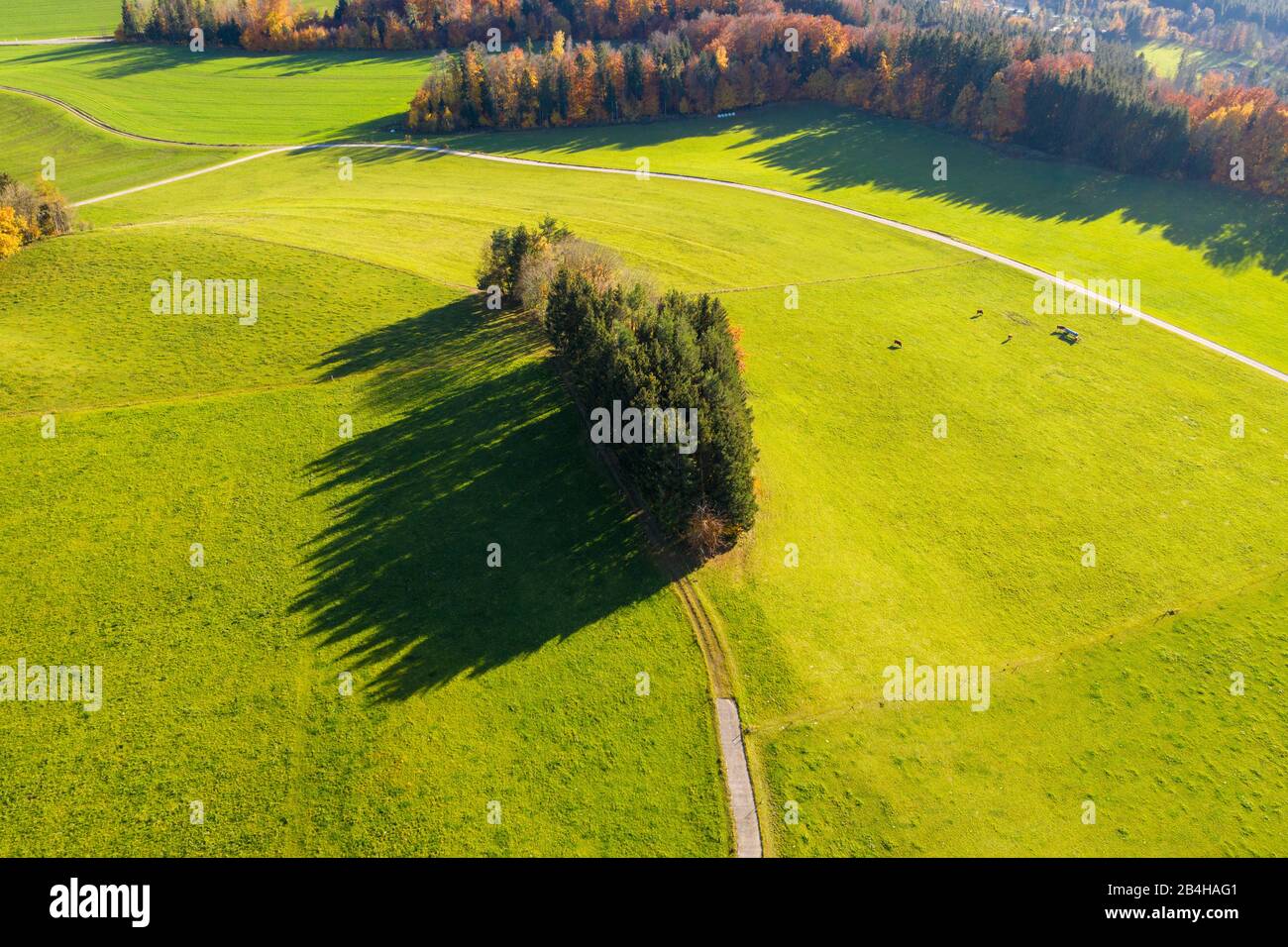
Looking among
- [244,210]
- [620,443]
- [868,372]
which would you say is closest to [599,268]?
[620,443]

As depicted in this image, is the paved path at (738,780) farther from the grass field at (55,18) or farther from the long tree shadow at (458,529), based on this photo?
the grass field at (55,18)

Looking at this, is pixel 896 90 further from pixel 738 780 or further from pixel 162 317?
pixel 738 780

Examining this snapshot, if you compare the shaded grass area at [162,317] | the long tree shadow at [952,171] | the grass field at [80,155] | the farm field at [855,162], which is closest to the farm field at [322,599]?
the shaded grass area at [162,317]

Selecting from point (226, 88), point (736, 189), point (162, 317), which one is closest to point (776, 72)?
point (736, 189)

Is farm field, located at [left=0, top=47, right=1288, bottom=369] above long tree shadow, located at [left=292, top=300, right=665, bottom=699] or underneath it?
above

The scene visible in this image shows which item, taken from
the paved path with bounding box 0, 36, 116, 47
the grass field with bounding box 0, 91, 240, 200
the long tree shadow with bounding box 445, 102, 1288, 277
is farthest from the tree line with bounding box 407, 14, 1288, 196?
the paved path with bounding box 0, 36, 116, 47

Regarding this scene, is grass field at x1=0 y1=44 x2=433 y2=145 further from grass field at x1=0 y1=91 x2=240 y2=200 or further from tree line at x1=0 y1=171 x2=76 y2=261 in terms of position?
tree line at x1=0 y1=171 x2=76 y2=261

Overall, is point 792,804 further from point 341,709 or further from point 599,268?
→ point 599,268
